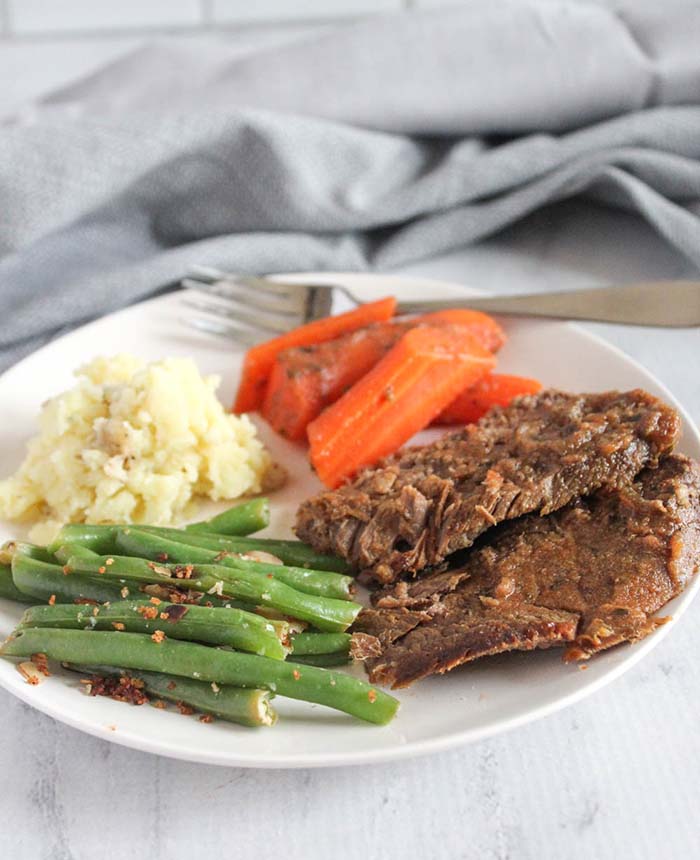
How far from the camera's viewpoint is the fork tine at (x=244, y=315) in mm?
5242

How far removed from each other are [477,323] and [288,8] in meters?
7.07

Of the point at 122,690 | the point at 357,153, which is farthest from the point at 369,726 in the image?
the point at 357,153

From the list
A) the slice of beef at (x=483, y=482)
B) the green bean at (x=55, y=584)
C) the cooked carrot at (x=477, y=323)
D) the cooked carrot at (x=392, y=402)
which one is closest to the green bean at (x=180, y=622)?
the green bean at (x=55, y=584)

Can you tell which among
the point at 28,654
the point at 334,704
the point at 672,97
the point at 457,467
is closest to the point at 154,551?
the point at 28,654

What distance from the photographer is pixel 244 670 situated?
10.0ft

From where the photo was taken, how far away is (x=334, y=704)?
3.05 metres

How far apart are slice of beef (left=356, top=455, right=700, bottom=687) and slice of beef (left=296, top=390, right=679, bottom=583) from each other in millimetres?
87

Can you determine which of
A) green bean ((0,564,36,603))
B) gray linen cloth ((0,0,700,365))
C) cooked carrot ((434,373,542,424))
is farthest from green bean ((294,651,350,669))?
gray linen cloth ((0,0,700,365))

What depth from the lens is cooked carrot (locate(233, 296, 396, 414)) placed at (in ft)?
15.8

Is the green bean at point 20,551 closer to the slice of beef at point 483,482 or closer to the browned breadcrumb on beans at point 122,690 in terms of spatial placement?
the browned breadcrumb on beans at point 122,690

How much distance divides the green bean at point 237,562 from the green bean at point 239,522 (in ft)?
1.15

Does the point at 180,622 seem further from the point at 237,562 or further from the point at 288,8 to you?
the point at 288,8

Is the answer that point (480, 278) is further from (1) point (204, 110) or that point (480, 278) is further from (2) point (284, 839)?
(2) point (284, 839)

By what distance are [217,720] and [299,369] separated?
1896 mm
